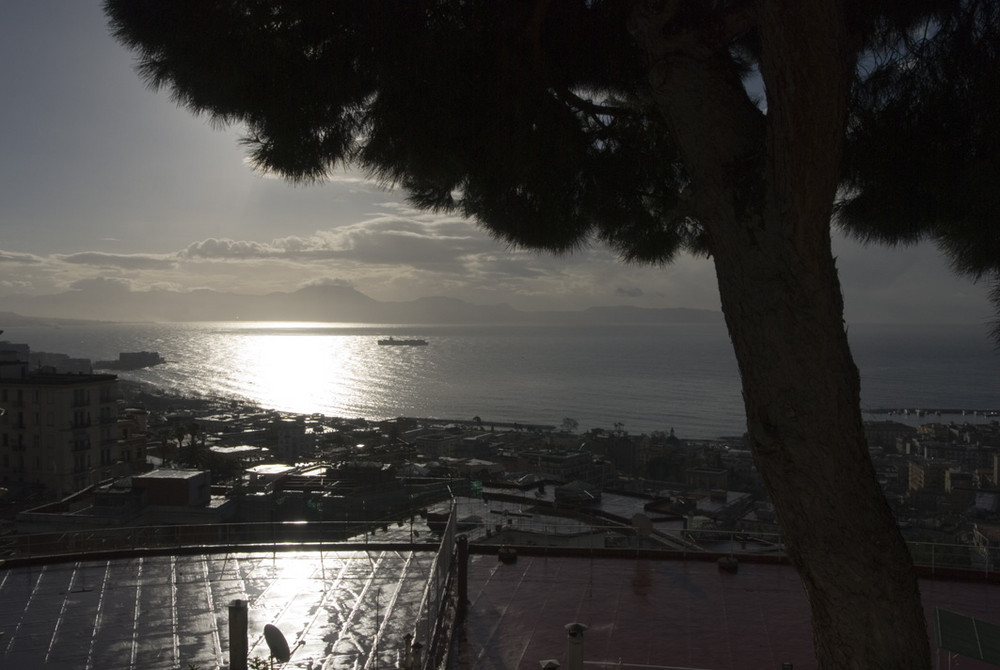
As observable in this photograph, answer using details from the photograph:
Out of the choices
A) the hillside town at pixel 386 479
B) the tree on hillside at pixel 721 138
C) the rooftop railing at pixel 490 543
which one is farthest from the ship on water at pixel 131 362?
the tree on hillside at pixel 721 138

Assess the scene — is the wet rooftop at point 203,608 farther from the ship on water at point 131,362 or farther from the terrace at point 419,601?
the ship on water at point 131,362

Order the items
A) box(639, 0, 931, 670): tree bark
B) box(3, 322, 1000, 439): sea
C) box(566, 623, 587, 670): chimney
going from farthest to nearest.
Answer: box(3, 322, 1000, 439): sea → box(566, 623, 587, 670): chimney → box(639, 0, 931, 670): tree bark

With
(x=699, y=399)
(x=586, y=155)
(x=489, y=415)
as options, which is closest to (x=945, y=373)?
(x=699, y=399)

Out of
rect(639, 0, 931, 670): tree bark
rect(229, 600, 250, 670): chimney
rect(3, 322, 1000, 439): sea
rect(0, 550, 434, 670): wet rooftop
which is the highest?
rect(639, 0, 931, 670): tree bark

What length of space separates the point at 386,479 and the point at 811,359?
7.78m

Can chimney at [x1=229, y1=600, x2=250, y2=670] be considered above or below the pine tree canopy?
below

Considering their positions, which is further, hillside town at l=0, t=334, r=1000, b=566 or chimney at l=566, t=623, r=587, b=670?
hillside town at l=0, t=334, r=1000, b=566

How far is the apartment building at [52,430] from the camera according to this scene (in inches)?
477

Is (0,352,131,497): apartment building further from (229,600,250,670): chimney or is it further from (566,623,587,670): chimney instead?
(566,623,587,670): chimney

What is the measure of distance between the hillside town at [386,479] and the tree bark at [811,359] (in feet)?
12.9

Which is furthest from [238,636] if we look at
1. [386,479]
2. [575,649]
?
[386,479]

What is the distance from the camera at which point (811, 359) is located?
1.83m

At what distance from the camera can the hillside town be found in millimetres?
7961

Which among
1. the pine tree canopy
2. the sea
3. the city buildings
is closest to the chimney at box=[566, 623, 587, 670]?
the pine tree canopy
